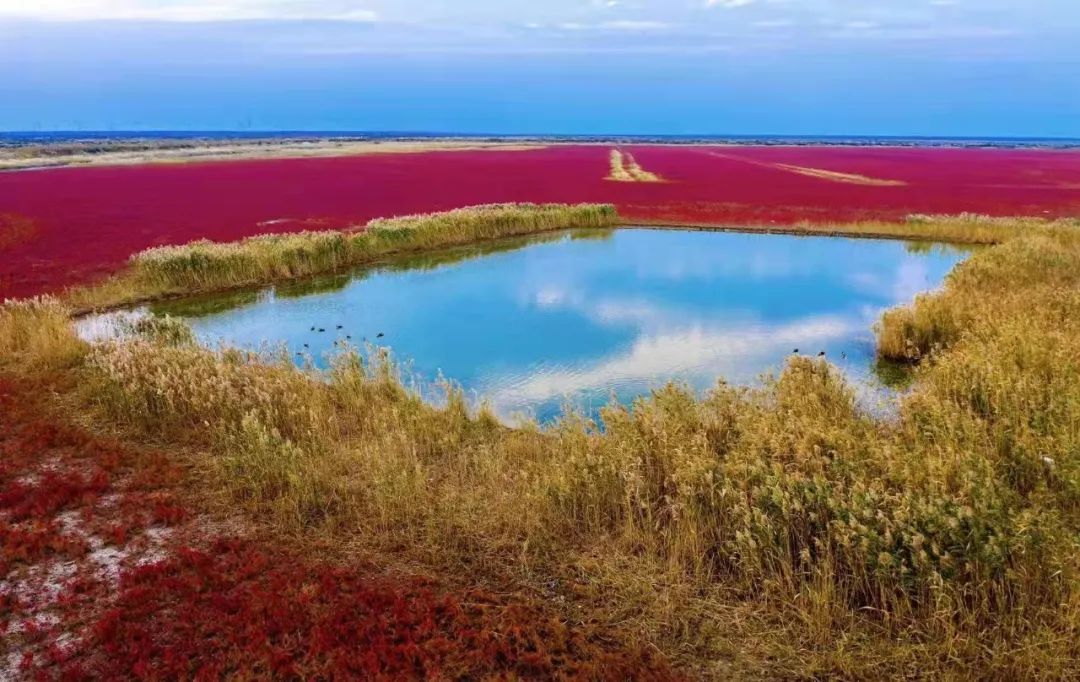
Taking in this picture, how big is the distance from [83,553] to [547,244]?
1971 centimetres

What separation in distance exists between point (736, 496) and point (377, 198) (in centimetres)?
3228

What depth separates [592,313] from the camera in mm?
15125

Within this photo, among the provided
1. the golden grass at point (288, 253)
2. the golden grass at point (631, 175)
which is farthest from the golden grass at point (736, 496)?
the golden grass at point (631, 175)

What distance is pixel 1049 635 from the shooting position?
13.4 feet

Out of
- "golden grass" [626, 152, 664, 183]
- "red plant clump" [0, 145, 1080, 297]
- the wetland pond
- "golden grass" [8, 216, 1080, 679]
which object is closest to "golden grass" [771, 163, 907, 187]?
"red plant clump" [0, 145, 1080, 297]

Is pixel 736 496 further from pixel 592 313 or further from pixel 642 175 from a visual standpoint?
pixel 642 175

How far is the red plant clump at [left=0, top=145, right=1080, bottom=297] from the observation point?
23.4m

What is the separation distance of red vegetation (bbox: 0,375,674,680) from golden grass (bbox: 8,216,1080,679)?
46 centimetres

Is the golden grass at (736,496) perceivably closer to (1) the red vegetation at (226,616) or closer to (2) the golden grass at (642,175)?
(1) the red vegetation at (226,616)

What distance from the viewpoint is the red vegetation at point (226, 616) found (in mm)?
4480

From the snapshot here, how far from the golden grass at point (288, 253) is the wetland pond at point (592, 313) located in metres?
0.77

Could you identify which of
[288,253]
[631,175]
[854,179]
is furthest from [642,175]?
[288,253]

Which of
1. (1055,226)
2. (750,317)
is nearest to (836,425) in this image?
(750,317)

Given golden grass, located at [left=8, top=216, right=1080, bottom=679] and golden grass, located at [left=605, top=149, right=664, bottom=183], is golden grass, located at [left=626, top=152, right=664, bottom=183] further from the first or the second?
golden grass, located at [left=8, top=216, right=1080, bottom=679]
